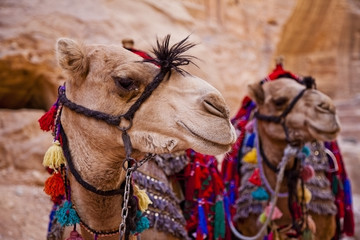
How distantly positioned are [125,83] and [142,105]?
0.37 ft

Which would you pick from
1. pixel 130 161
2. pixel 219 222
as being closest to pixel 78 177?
pixel 130 161

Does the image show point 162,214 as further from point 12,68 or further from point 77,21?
point 77,21

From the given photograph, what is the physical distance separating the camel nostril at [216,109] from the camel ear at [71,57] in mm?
548

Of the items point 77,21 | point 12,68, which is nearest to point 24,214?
point 12,68

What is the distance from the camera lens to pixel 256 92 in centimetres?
364

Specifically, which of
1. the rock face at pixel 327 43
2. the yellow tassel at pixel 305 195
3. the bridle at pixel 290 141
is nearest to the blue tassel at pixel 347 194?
the yellow tassel at pixel 305 195

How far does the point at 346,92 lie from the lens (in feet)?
61.4

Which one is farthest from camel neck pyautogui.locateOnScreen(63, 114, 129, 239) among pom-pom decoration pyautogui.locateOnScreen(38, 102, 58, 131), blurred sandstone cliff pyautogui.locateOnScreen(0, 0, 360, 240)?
blurred sandstone cliff pyautogui.locateOnScreen(0, 0, 360, 240)

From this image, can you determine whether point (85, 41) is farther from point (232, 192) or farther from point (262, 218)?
point (232, 192)

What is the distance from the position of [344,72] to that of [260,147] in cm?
1685

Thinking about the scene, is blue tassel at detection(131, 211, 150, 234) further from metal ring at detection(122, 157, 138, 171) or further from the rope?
the rope

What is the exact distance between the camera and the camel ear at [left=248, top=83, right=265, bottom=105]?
3.64 m

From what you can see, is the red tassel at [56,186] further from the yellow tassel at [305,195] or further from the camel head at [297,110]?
the yellow tassel at [305,195]

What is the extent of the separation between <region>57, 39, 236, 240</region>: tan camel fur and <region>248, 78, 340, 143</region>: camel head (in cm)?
189
